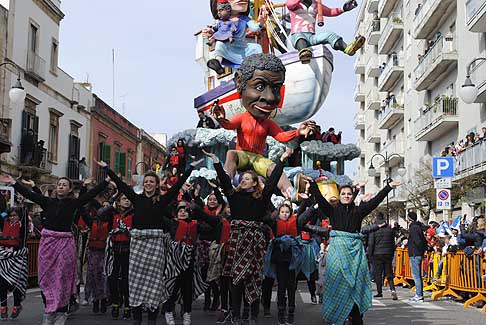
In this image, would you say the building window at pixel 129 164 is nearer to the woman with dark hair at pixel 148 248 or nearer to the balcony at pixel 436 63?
the balcony at pixel 436 63

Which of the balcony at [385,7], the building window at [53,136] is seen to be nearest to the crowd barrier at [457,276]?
the building window at [53,136]

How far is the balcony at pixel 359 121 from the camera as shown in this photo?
56688mm

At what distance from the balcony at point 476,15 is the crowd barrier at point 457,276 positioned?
11372 mm

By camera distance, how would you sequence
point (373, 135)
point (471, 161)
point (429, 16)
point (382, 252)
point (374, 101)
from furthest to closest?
1. point (373, 135)
2. point (374, 101)
3. point (429, 16)
4. point (471, 161)
5. point (382, 252)

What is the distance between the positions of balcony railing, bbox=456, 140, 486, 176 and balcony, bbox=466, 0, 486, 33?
424 cm

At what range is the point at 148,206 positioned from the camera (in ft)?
25.9

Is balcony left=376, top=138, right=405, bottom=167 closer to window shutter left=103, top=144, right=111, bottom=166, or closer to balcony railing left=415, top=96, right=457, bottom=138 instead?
balcony railing left=415, top=96, right=457, bottom=138

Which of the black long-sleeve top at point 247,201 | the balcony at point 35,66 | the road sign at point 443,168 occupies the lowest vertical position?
the black long-sleeve top at point 247,201

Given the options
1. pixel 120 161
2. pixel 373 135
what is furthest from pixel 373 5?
pixel 120 161

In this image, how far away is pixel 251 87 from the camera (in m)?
9.63

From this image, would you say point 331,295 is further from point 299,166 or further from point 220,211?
point 299,166

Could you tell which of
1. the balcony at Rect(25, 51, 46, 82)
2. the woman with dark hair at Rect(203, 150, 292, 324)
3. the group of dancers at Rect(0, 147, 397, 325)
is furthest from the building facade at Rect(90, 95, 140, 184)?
the woman with dark hair at Rect(203, 150, 292, 324)

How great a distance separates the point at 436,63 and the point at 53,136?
55.6 feet

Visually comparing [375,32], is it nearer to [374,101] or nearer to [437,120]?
[374,101]
